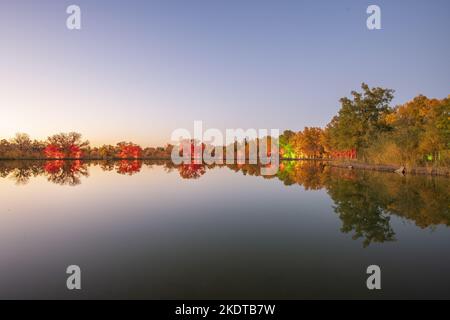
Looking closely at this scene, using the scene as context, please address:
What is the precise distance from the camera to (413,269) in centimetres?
564

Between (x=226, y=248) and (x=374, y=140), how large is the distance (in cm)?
3490

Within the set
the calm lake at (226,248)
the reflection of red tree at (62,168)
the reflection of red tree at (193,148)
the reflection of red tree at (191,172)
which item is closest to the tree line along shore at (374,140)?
the calm lake at (226,248)

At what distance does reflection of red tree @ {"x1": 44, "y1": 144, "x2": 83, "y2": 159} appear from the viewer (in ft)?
260

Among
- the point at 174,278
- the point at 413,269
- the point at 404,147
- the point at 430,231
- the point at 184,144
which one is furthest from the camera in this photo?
the point at 184,144

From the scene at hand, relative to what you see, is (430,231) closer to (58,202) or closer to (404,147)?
(58,202)

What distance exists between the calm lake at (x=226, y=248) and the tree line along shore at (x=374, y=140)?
13.8m

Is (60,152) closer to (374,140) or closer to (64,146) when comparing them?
(64,146)

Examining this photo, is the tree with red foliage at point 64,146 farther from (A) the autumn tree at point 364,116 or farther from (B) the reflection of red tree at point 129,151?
(A) the autumn tree at point 364,116

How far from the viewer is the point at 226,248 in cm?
688

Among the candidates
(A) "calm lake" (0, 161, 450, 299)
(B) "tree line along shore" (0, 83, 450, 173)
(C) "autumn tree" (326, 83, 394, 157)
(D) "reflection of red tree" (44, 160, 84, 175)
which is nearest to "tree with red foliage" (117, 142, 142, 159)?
(B) "tree line along shore" (0, 83, 450, 173)

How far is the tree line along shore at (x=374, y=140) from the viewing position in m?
24.1

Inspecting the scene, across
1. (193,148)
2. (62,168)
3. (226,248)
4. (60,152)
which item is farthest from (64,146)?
(226,248)
